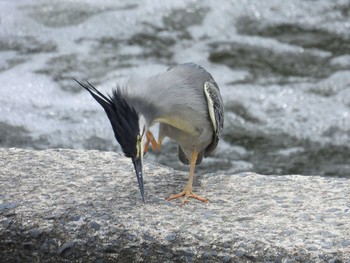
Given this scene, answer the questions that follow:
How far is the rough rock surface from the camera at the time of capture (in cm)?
411

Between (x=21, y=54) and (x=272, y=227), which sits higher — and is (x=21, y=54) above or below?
below

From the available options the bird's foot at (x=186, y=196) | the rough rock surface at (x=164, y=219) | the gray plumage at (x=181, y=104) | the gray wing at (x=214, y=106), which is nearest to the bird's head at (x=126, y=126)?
the gray plumage at (x=181, y=104)

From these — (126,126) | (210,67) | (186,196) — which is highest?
(126,126)

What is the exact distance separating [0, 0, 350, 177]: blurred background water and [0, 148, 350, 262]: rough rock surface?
95.2 inches

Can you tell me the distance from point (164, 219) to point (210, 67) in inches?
188

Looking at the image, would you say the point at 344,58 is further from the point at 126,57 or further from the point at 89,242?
the point at 89,242

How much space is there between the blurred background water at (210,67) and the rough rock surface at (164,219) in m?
2.42

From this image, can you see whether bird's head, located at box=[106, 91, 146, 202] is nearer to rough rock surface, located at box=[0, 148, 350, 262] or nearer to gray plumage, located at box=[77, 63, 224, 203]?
gray plumage, located at box=[77, 63, 224, 203]

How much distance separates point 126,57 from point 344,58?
251cm

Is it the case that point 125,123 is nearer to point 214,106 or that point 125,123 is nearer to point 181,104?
point 181,104

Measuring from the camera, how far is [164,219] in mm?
4352

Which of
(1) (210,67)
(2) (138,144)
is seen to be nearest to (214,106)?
(2) (138,144)

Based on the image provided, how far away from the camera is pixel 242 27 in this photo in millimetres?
9883

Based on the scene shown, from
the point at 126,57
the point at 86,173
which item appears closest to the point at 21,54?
the point at 126,57
